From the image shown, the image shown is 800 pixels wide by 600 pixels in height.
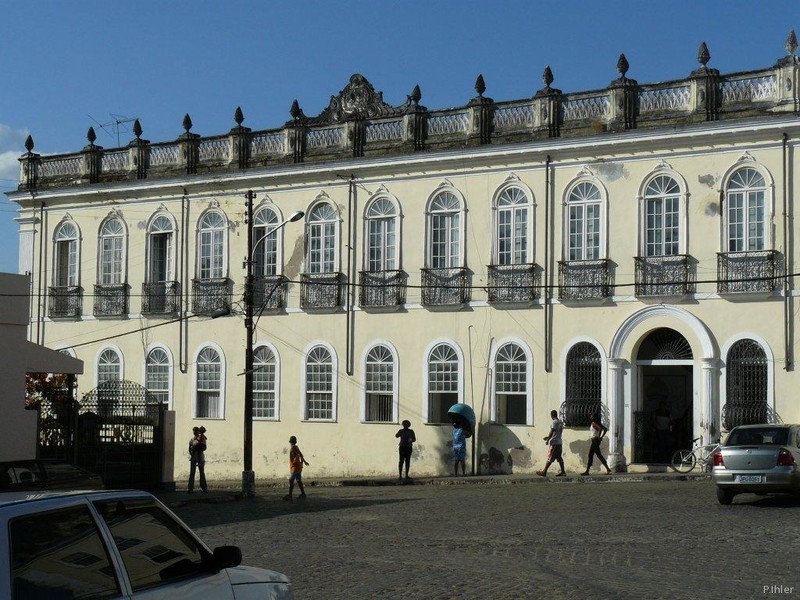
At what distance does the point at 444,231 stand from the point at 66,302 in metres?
14.6

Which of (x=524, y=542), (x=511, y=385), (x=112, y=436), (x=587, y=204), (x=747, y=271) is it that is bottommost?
(x=524, y=542)

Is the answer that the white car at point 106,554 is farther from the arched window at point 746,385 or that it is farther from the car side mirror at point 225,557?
the arched window at point 746,385

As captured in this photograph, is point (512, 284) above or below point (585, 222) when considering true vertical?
below

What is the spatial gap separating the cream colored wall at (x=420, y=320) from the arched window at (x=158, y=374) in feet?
1.07

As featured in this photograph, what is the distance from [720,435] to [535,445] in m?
5.02

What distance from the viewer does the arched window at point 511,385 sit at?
112ft

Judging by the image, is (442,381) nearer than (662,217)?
No

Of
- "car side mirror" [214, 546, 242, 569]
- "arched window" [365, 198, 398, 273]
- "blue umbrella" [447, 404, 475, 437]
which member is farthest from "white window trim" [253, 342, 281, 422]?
"car side mirror" [214, 546, 242, 569]

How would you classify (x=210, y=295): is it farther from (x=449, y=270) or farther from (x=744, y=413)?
(x=744, y=413)

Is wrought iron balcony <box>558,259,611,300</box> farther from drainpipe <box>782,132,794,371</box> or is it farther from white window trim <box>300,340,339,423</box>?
white window trim <box>300,340,339,423</box>

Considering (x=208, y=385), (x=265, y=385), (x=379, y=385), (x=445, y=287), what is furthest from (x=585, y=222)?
(x=208, y=385)

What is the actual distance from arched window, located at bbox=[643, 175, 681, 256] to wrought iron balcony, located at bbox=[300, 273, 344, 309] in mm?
9518

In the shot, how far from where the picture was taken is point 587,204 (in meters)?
33.3

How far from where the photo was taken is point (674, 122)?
31844 mm
